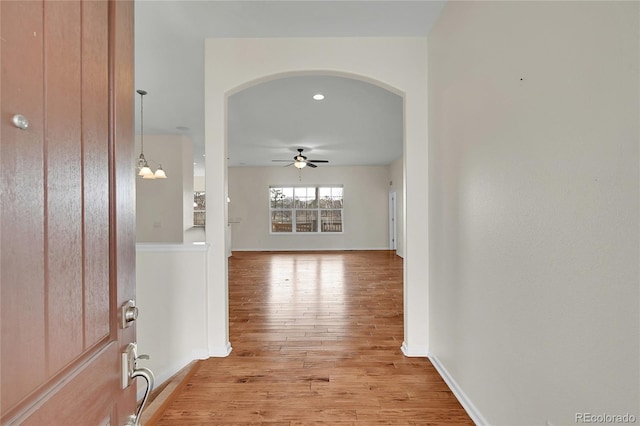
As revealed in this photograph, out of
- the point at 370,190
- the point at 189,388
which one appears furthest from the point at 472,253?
the point at 370,190

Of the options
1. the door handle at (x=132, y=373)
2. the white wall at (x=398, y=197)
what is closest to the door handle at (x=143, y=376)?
A: the door handle at (x=132, y=373)

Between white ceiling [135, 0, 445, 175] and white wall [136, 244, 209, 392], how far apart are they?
1.79 meters

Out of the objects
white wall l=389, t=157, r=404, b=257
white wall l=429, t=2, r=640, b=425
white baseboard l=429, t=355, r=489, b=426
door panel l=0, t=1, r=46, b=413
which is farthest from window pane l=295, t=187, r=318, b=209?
door panel l=0, t=1, r=46, b=413

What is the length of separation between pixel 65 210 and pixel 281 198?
9.54 m

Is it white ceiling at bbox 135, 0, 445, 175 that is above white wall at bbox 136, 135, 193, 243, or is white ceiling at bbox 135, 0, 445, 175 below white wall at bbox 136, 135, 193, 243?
above

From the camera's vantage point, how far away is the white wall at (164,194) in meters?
6.21

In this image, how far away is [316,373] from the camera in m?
2.32

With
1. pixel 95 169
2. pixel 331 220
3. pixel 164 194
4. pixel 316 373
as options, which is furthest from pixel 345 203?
pixel 95 169

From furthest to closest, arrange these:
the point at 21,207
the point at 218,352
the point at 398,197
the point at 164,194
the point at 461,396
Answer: the point at 398,197
the point at 164,194
the point at 218,352
the point at 461,396
the point at 21,207

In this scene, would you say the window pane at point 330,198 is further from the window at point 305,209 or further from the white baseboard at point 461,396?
the white baseboard at point 461,396

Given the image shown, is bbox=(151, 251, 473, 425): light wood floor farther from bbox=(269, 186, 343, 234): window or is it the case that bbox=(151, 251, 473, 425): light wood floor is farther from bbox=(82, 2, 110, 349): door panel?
bbox=(269, 186, 343, 234): window

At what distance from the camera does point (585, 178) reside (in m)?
1.04

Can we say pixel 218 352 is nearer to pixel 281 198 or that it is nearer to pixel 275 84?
pixel 275 84

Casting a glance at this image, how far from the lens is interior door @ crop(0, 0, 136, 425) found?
47 centimetres
